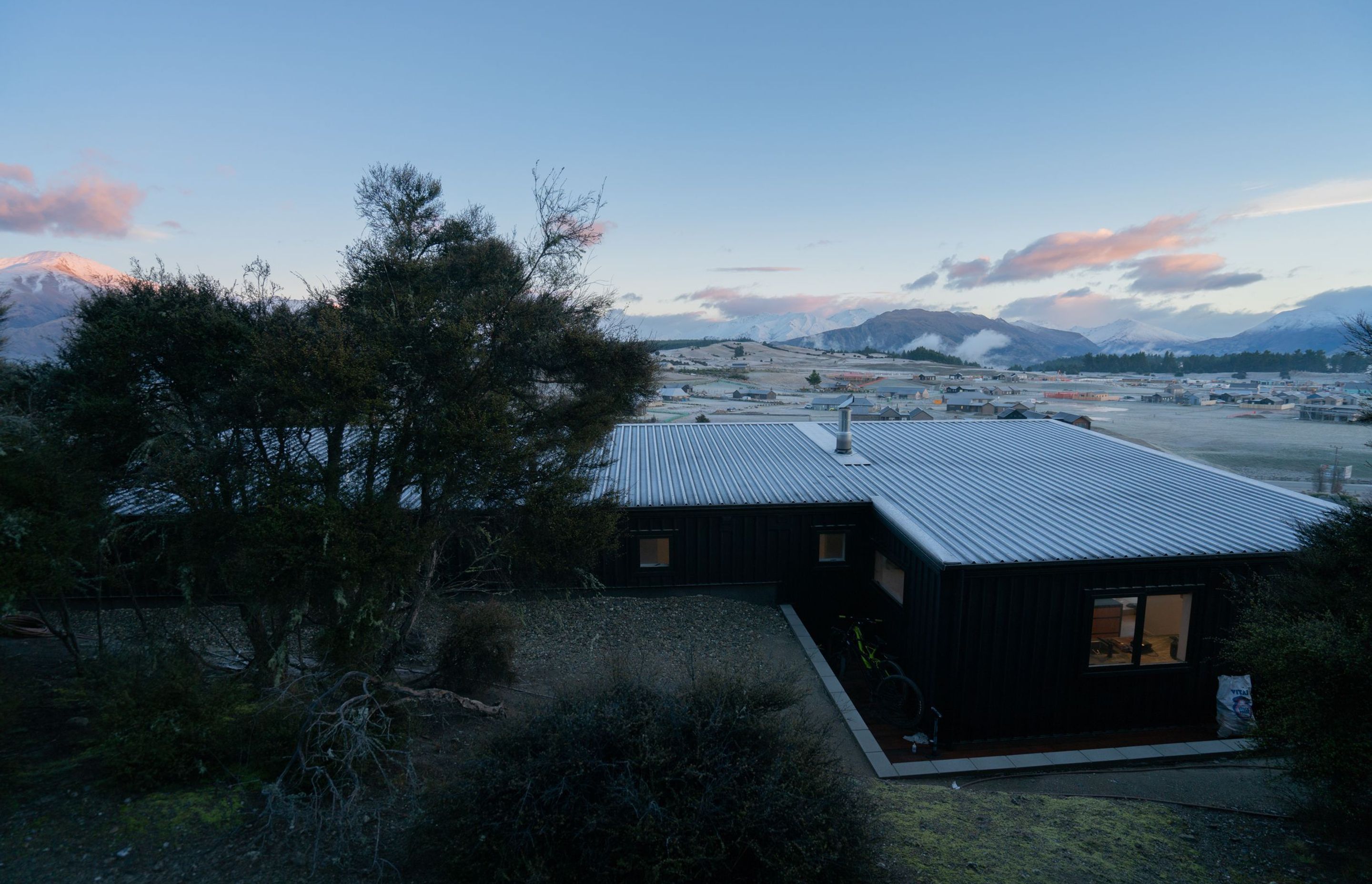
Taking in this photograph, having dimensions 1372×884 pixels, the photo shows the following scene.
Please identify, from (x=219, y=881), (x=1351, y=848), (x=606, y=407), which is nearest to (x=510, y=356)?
(x=606, y=407)

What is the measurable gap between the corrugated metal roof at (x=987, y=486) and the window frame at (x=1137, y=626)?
49 cm

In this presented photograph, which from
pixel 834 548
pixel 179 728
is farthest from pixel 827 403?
pixel 179 728

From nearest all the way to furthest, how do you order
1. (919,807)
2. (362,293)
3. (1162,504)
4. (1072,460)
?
(919,807) → (362,293) → (1162,504) → (1072,460)

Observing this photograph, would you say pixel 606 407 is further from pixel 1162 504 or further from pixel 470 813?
pixel 1162 504

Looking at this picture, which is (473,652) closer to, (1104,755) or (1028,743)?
(1028,743)

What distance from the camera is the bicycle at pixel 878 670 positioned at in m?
9.02

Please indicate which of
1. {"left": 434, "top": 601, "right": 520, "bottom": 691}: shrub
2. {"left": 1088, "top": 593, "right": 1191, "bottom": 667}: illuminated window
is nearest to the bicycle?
{"left": 1088, "top": 593, "right": 1191, "bottom": 667}: illuminated window

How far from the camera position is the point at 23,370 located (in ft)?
25.5

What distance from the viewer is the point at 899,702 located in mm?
9227

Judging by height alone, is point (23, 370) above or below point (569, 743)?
above

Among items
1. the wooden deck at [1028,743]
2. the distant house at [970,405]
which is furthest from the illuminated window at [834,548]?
the distant house at [970,405]

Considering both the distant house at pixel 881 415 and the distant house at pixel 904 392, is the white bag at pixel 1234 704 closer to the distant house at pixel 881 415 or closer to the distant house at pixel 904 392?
the distant house at pixel 881 415

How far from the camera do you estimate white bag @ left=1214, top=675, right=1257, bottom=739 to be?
8602mm

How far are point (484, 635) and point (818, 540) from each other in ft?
20.8
